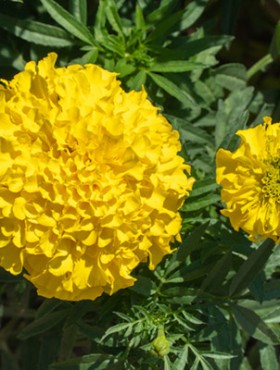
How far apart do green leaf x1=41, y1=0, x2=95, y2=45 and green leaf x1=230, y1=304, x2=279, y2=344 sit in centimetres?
66

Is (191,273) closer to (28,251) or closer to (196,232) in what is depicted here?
(196,232)

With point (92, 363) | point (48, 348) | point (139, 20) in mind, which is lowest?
point (48, 348)

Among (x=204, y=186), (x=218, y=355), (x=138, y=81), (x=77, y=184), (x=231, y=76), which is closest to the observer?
(x=77, y=184)

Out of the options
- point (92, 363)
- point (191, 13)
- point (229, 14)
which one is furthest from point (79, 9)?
point (92, 363)

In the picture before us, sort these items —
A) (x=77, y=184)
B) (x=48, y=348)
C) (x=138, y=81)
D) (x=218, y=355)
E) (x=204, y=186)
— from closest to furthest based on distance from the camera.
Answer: (x=77, y=184) < (x=218, y=355) < (x=204, y=186) < (x=138, y=81) < (x=48, y=348)

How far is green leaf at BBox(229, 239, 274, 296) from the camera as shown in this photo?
146 centimetres

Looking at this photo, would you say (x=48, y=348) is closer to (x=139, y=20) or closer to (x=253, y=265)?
(x=253, y=265)

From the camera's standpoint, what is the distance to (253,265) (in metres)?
1.46

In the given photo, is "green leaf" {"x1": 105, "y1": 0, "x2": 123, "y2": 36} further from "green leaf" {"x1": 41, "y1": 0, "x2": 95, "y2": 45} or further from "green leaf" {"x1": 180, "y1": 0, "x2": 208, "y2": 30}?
"green leaf" {"x1": 180, "y1": 0, "x2": 208, "y2": 30}

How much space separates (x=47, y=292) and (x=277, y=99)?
102cm

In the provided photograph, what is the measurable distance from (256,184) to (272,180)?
0.10ft

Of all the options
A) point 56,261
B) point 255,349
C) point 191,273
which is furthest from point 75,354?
point 56,261

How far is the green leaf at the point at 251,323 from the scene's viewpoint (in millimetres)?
1539

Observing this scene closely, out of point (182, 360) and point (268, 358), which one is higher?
point (182, 360)
